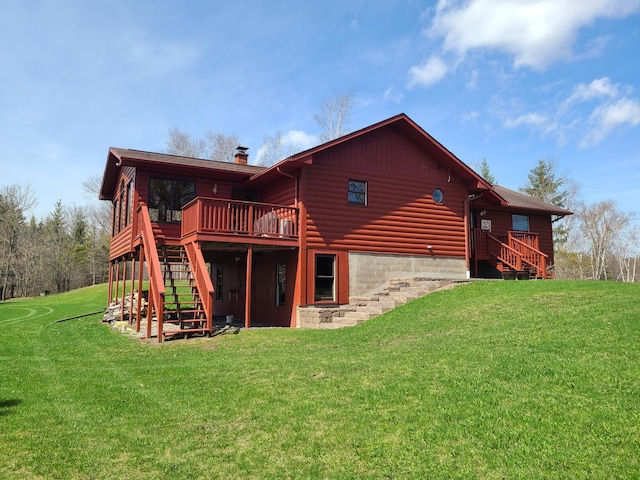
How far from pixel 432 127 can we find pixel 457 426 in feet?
80.9

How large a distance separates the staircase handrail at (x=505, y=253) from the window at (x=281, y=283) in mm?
9132

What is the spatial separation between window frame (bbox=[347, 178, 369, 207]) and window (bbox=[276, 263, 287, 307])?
10.3ft

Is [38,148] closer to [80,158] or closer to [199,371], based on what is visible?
[80,158]

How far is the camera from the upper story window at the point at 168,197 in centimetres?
1602

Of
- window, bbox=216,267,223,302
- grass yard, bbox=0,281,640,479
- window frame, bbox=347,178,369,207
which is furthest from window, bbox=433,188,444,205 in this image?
window, bbox=216,267,223,302

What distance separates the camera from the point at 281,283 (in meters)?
15.9

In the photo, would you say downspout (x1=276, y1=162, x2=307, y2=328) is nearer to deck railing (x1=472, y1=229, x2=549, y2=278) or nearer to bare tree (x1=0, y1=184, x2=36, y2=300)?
deck railing (x1=472, y1=229, x2=549, y2=278)

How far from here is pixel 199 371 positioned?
25.8ft

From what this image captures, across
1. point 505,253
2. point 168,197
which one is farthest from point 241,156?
point 505,253

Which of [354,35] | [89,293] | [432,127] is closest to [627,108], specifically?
[432,127]

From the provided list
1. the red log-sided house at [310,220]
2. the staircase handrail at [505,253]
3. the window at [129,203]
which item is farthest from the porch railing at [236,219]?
the staircase handrail at [505,253]

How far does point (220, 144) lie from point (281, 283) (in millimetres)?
30873

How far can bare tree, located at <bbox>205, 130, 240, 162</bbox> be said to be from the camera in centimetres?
4355

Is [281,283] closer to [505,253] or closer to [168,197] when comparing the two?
[168,197]
